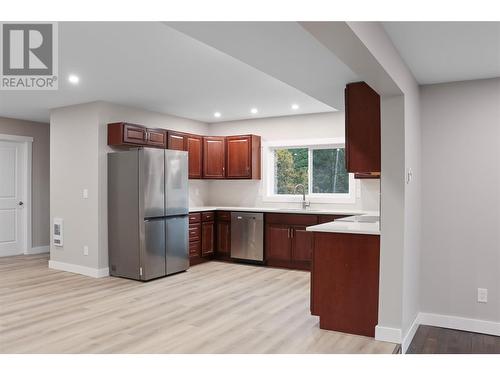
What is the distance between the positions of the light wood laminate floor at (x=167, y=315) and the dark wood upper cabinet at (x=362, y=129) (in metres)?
1.43

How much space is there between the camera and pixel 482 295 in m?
3.62

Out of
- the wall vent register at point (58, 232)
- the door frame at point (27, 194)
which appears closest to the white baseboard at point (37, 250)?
the door frame at point (27, 194)

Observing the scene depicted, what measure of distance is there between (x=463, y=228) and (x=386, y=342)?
4.29ft

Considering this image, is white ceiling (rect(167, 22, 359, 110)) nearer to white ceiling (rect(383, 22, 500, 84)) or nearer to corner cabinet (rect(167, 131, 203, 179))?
white ceiling (rect(383, 22, 500, 84))

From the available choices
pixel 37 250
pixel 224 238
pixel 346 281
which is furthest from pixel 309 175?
pixel 37 250

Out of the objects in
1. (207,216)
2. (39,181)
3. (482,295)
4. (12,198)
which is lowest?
(482,295)

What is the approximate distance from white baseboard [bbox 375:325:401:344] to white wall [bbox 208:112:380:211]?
293cm

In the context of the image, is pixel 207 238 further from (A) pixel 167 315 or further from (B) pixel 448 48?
(B) pixel 448 48

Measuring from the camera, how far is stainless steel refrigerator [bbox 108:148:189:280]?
5.19 m

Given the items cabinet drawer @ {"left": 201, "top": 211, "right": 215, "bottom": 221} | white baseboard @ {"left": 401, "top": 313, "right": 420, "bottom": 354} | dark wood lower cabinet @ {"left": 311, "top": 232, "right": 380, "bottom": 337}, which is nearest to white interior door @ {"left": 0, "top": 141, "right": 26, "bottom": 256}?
cabinet drawer @ {"left": 201, "top": 211, "right": 215, "bottom": 221}

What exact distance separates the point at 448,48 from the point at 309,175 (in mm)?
3928
